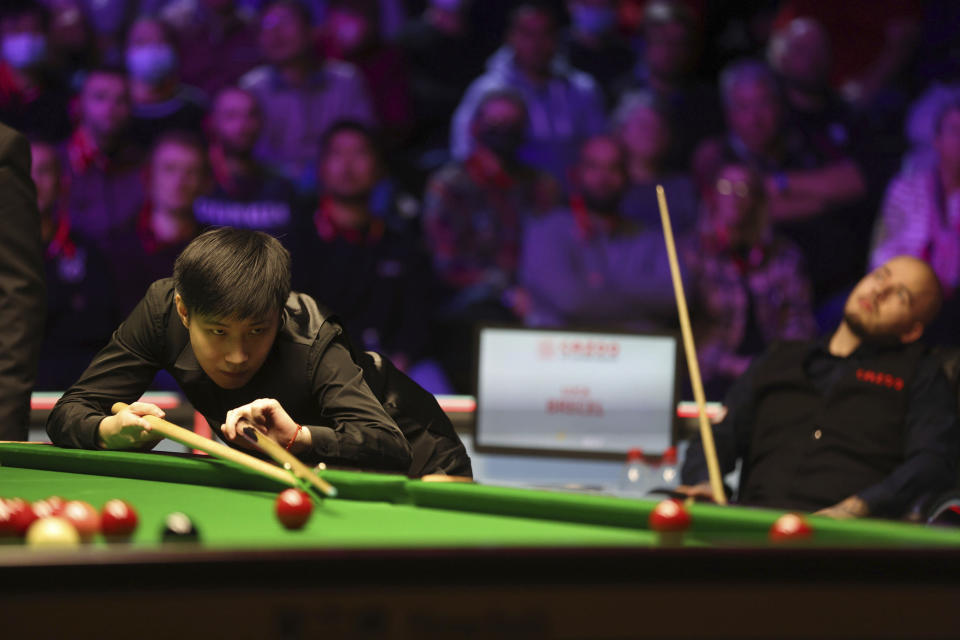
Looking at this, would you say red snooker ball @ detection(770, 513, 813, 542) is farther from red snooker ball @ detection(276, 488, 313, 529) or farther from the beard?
the beard

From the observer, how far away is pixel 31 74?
4.95 metres

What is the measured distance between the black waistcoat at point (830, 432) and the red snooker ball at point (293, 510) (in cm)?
220

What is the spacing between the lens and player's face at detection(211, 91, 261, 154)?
16.6 feet

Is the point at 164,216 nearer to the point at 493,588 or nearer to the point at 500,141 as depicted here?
the point at 500,141

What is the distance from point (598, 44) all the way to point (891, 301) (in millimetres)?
2480

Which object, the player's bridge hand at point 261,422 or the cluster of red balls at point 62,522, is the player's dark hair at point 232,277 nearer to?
the player's bridge hand at point 261,422

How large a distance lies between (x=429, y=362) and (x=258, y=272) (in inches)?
119

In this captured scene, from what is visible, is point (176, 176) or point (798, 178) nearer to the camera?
point (176, 176)

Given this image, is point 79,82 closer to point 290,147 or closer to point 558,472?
point 290,147

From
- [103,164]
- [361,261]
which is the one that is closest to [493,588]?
[361,261]

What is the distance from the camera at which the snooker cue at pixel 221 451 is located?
167 centimetres

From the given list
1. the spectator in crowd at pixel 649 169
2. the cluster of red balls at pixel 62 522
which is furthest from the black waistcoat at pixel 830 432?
the cluster of red balls at pixel 62 522

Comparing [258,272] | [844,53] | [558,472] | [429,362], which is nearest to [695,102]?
[844,53]

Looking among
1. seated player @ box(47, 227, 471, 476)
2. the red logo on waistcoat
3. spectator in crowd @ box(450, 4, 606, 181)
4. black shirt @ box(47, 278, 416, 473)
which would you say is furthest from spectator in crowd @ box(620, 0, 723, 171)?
black shirt @ box(47, 278, 416, 473)
